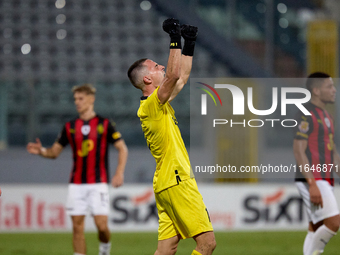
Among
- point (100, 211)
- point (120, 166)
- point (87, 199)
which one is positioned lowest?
point (100, 211)

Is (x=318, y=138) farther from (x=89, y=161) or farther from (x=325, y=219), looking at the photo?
(x=89, y=161)

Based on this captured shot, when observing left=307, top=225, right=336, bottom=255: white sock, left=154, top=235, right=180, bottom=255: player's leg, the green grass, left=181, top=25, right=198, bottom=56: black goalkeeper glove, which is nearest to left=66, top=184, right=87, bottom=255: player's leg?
the green grass

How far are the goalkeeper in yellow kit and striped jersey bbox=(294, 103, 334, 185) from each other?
5.32ft

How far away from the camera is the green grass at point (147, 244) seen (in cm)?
659

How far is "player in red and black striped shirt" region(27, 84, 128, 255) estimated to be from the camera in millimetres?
5461

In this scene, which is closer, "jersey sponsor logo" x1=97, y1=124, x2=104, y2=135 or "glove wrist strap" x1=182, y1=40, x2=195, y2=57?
"glove wrist strap" x1=182, y1=40, x2=195, y2=57

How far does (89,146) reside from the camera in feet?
18.6

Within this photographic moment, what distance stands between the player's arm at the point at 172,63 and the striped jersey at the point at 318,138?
1963 millimetres

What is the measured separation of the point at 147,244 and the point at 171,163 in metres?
3.93

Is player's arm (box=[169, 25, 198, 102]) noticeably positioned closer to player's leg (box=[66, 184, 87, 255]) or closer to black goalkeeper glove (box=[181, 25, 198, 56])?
black goalkeeper glove (box=[181, 25, 198, 56])

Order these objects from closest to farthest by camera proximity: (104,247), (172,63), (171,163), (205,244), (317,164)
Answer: (172,63) → (205,244) → (171,163) → (317,164) → (104,247)

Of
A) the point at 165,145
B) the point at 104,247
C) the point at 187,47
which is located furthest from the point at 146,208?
the point at 187,47

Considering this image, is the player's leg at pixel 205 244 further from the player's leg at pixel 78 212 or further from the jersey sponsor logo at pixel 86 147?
the jersey sponsor logo at pixel 86 147

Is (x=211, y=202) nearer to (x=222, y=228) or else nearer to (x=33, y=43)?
(x=222, y=228)
